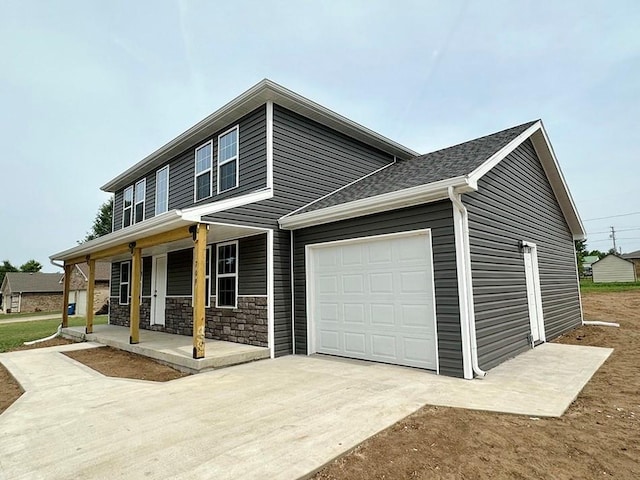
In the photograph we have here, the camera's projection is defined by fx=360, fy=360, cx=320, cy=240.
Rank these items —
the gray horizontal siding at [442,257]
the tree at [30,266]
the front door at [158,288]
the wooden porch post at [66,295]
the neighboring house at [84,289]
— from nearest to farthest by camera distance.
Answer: the gray horizontal siding at [442,257]
the front door at [158,288]
the wooden porch post at [66,295]
the neighboring house at [84,289]
the tree at [30,266]

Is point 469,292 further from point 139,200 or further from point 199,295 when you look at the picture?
point 139,200

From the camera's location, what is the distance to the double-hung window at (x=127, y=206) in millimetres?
13711

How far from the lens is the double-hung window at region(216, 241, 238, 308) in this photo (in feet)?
27.0

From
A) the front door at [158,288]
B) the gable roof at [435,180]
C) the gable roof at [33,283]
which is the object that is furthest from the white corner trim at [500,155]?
the gable roof at [33,283]

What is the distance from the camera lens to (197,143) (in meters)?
9.92

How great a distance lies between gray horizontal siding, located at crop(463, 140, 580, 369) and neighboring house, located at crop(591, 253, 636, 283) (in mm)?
32999

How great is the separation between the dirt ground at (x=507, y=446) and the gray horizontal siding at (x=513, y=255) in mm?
1804

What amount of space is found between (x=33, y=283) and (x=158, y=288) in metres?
36.1

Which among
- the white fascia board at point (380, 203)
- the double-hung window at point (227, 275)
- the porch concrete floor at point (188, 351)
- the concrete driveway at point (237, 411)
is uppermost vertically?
the white fascia board at point (380, 203)

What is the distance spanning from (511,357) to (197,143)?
8.99 metres

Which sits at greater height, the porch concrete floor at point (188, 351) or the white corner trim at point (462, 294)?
the white corner trim at point (462, 294)

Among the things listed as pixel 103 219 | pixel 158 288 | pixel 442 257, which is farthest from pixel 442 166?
pixel 103 219

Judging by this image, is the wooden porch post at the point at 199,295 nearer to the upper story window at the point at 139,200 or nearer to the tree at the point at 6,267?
the upper story window at the point at 139,200

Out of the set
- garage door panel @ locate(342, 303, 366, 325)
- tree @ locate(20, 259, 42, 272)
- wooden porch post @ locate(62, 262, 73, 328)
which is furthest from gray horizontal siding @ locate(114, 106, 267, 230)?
tree @ locate(20, 259, 42, 272)
